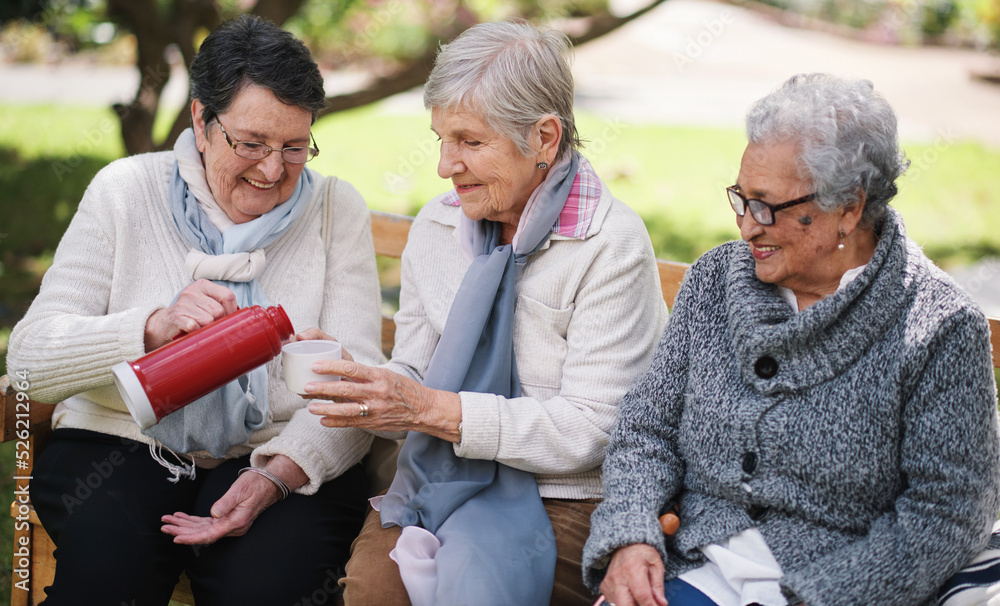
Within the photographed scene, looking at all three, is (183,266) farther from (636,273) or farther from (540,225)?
(636,273)

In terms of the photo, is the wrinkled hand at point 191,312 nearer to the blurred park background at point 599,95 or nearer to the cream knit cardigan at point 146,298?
the cream knit cardigan at point 146,298

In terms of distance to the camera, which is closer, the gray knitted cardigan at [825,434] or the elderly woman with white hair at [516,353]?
the gray knitted cardigan at [825,434]

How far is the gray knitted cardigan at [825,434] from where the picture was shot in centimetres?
171

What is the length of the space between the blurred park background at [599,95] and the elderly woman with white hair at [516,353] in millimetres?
1283

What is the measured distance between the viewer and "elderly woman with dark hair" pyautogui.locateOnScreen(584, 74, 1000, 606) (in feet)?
5.62

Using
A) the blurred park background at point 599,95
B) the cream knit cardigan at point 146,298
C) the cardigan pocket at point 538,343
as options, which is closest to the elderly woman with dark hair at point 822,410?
the cardigan pocket at point 538,343

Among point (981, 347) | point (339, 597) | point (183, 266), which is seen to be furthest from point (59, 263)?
point (981, 347)

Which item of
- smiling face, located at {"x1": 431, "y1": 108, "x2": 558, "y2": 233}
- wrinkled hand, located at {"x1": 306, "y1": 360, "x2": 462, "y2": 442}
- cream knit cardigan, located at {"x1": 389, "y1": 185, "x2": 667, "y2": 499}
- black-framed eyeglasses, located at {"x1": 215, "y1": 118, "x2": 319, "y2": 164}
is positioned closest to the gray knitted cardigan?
cream knit cardigan, located at {"x1": 389, "y1": 185, "x2": 667, "y2": 499}

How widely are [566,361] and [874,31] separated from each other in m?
12.9

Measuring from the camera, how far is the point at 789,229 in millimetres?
1872

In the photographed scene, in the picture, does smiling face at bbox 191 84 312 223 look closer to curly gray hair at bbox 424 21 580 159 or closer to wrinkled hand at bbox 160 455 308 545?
curly gray hair at bbox 424 21 580 159

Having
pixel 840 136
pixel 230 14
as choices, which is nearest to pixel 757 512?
pixel 840 136

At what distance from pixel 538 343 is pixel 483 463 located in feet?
1.19

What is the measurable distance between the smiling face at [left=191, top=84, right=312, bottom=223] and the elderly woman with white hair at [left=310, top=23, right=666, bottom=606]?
1.48ft
